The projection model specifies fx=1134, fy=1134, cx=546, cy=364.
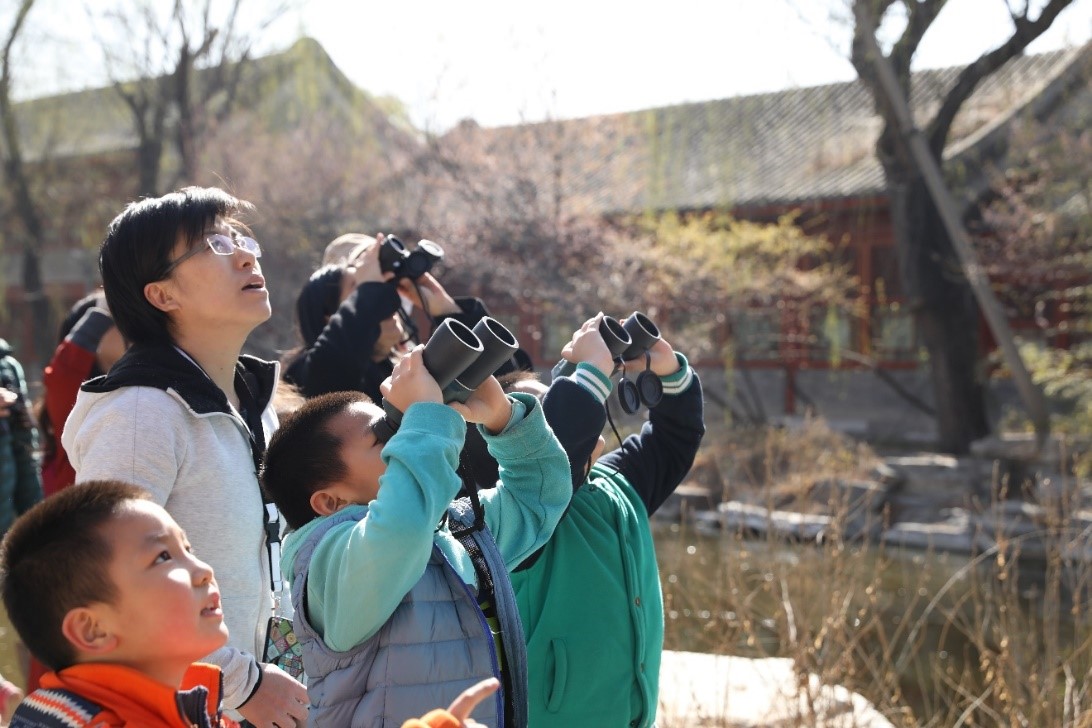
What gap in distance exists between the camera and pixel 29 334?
21344 millimetres

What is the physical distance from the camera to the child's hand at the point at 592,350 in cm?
210

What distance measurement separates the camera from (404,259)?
3137mm

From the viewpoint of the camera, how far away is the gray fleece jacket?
1.82 m

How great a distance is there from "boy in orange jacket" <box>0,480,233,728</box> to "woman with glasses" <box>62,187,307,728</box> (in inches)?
13.5

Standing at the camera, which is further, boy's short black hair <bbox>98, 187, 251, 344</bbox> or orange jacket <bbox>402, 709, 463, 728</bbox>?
boy's short black hair <bbox>98, 187, 251, 344</bbox>

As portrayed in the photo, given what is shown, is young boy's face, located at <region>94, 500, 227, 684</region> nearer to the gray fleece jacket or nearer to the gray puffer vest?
the gray puffer vest

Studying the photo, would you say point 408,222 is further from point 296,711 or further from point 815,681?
point 296,711

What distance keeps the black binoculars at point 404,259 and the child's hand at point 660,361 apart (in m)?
0.89

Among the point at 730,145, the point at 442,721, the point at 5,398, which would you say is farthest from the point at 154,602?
the point at 730,145

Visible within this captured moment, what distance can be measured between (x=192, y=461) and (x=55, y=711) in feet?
1.99

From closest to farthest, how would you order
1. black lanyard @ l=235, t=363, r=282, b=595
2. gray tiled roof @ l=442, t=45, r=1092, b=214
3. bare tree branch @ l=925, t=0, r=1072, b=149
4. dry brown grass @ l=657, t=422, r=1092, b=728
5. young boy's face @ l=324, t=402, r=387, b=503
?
young boy's face @ l=324, t=402, r=387, b=503, black lanyard @ l=235, t=363, r=282, b=595, dry brown grass @ l=657, t=422, r=1092, b=728, bare tree branch @ l=925, t=0, r=1072, b=149, gray tiled roof @ l=442, t=45, r=1092, b=214

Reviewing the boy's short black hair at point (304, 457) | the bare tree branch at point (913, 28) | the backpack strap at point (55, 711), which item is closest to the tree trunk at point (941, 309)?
the bare tree branch at point (913, 28)

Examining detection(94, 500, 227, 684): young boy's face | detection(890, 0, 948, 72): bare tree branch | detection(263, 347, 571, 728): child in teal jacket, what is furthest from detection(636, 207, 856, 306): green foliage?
detection(94, 500, 227, 684): young boy's face

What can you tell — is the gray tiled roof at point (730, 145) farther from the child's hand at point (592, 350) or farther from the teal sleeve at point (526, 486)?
the teal sleeve at point (526, 486)
